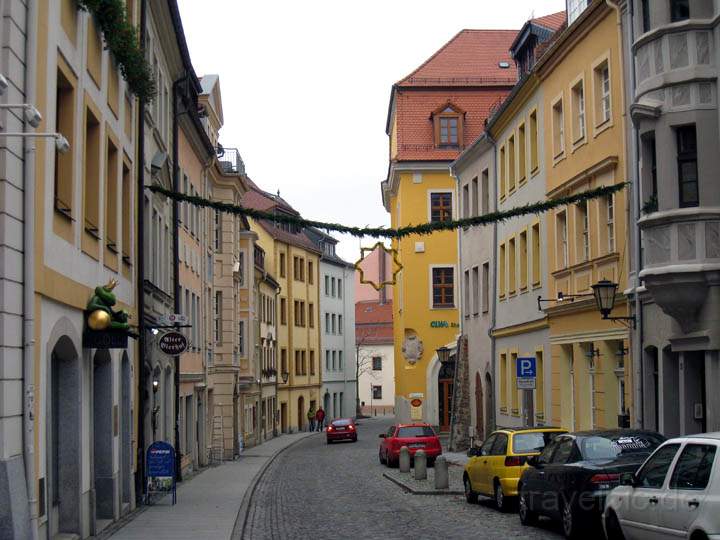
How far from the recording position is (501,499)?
20.7 metres

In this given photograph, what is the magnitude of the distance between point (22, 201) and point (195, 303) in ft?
81.9

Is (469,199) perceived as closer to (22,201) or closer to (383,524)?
(383,524)

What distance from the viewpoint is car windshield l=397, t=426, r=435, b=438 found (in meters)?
38.1

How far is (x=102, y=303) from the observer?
16953 millimetres

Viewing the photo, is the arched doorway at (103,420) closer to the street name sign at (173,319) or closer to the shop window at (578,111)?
the street name sign at (173,319)

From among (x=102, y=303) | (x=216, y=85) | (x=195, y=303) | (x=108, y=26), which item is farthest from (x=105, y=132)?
(x=216, y=85)

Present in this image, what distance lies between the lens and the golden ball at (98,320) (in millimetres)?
16516

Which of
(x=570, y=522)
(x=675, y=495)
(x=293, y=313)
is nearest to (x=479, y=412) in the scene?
(x=570, y=522)

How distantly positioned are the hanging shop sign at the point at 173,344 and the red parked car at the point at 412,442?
555 inches

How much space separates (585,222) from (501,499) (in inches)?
355

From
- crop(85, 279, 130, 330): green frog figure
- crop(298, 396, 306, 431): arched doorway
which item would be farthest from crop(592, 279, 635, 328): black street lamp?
crop(298, 396, 306, 431): arched doorway

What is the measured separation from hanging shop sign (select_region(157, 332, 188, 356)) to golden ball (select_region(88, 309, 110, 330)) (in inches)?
309

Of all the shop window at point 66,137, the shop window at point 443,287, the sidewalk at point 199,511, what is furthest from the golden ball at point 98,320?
the shop window at point 443,287

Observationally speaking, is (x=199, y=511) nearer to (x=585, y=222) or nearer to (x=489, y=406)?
(x=585, y=222)
